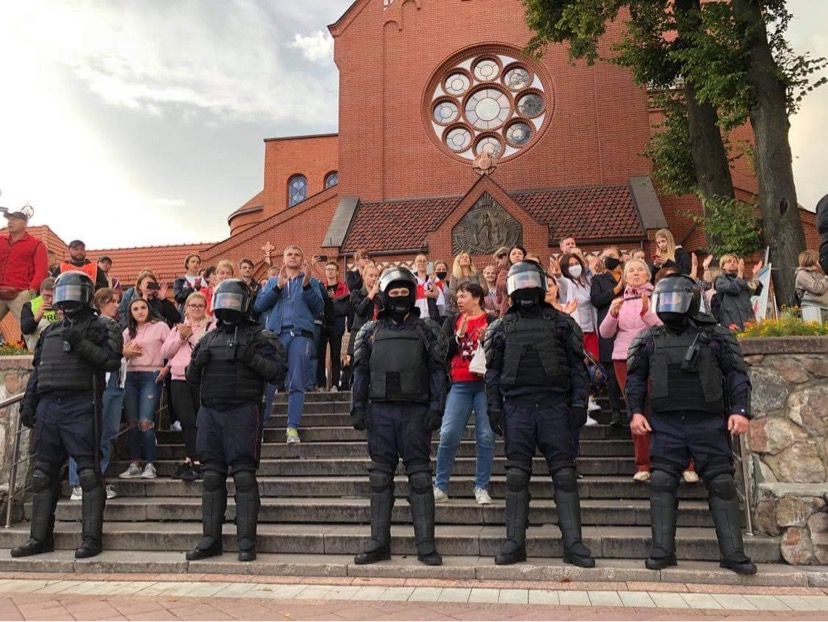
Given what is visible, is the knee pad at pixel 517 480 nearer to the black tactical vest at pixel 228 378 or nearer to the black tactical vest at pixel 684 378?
the black tactical vest at pixel 684 378

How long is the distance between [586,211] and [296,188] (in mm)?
16147

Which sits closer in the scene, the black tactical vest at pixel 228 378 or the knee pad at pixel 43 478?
the black tactical vest at pixel 228 378

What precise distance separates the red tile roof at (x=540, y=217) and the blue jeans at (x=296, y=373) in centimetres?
1220

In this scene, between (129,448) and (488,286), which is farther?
(488,286)

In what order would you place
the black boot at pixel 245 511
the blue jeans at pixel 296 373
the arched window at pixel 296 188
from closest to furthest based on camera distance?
1. the black boot at pixel 245 511
2. the blue jeans at pixel 296 373
3. the arched window at pixel 296 188

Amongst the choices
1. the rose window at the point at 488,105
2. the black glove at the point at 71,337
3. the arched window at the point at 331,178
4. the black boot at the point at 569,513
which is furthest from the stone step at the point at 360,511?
the arched window at the point at 331,178

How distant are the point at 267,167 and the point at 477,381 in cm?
2727

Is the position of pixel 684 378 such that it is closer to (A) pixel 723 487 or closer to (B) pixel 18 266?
(A) pixel 723 487

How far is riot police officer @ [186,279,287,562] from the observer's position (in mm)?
5062

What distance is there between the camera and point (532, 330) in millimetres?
4906

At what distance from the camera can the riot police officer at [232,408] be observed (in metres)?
5.06

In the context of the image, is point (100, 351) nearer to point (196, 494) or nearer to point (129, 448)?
point (196, 494)

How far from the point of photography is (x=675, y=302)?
4.72 meters

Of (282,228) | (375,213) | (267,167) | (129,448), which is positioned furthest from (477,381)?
(267,167)
